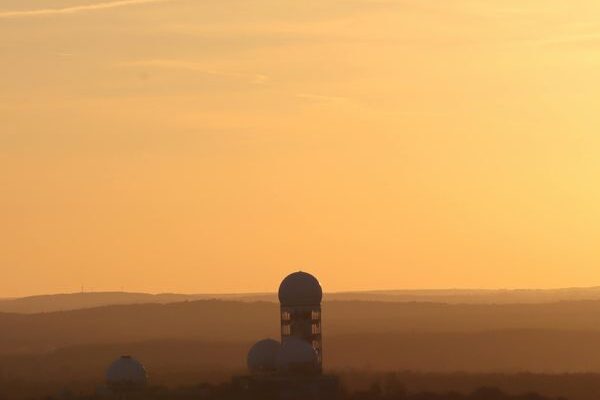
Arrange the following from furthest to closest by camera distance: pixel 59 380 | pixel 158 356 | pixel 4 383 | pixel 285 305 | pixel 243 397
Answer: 1. pixel 158 356
2. pixel 59 380
3. pixel 4 383
4. pixel 285 305
5. pixel 243 397

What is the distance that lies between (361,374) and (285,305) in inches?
1596

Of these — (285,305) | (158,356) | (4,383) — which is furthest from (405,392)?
(158,356)

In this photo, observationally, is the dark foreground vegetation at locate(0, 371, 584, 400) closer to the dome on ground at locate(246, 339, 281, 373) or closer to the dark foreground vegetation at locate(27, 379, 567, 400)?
the dark foreground vegetation at locate(27, 379, 567, 400)

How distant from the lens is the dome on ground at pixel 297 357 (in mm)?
99375

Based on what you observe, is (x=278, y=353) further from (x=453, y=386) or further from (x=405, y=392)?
(x=453, y=386)

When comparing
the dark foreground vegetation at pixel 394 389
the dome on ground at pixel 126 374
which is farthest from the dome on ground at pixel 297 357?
the dome on ground at pixel 126 374

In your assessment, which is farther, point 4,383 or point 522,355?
point 522,355

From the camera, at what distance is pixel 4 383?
438 feet

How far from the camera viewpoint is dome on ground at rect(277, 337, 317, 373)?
9938 cm

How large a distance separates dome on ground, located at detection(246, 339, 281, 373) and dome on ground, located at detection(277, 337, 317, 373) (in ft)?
6.53

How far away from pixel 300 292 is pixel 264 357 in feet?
16.4

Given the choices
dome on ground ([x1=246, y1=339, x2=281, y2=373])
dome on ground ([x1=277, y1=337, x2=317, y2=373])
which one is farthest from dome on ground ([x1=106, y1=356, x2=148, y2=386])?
dome on ground ([x1=277, y1=337, x2=317, y2=373])

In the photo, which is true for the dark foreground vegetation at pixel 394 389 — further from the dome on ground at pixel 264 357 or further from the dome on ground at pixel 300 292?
the dome on ground at pixel 300 292

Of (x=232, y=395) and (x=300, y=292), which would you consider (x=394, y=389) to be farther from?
(x=232, y=395)
